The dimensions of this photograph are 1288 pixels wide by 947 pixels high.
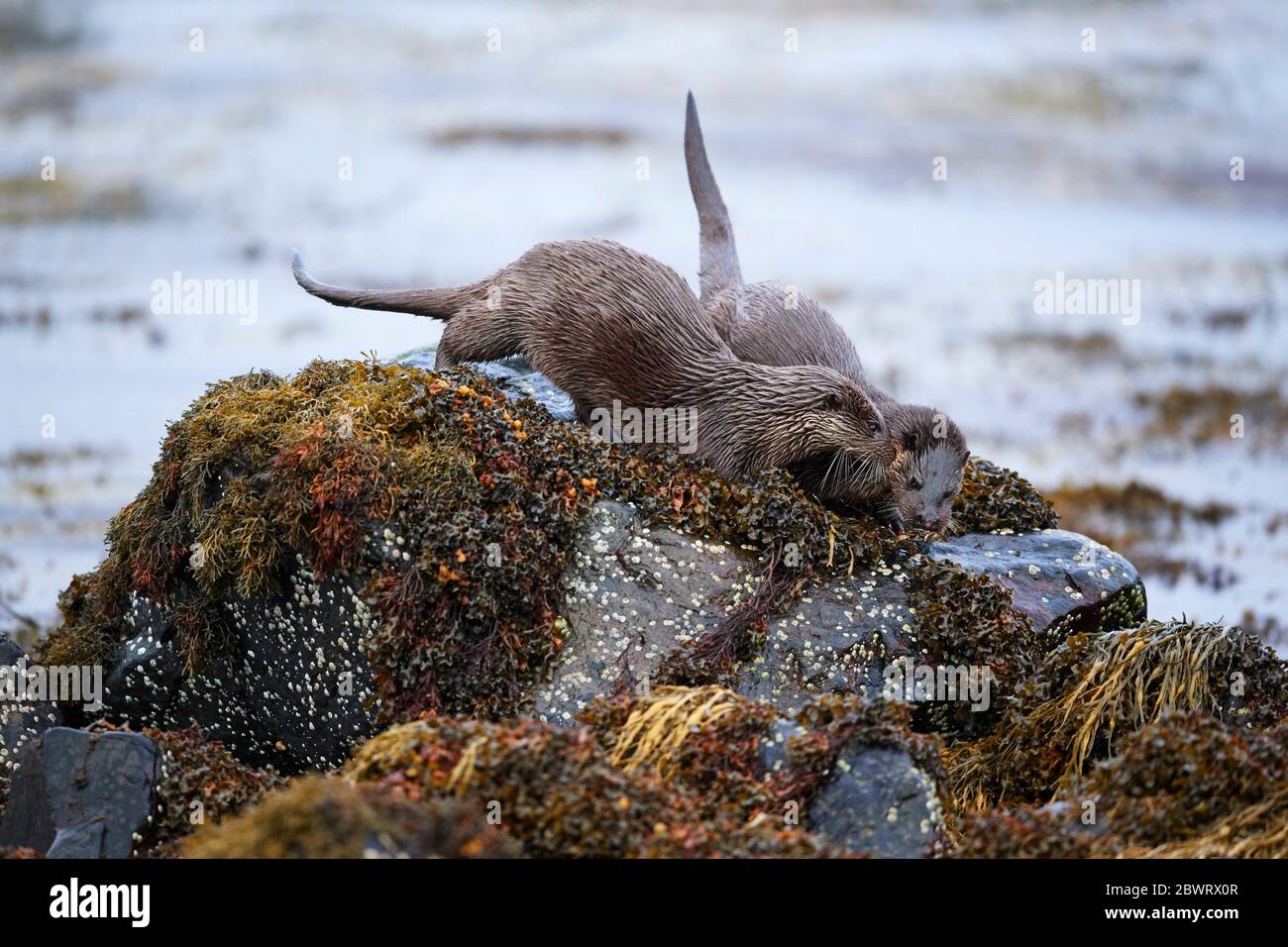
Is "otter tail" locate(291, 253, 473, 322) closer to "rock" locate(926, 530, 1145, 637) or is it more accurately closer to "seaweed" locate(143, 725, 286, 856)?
"seaweed" locate(143, 725, 286, 856)

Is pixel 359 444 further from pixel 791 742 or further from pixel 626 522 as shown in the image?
pixel 791 742

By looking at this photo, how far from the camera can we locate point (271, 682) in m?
7.42

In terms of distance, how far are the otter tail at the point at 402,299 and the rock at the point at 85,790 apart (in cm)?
314

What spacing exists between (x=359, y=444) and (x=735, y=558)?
1.88 metres

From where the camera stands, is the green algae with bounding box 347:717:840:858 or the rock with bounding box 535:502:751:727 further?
the rock with bounding box 535:502:751:727

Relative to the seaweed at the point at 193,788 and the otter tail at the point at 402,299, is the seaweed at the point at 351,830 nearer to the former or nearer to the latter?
the seaweed at the point at 193,788

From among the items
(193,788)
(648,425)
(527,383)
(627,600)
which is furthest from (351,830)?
(527,383)

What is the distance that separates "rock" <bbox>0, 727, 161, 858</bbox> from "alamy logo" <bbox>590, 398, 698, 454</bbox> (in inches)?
112

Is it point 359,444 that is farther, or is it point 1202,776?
point 359,444

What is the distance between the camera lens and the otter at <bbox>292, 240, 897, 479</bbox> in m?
7.65
